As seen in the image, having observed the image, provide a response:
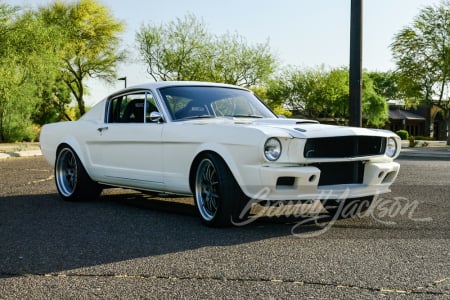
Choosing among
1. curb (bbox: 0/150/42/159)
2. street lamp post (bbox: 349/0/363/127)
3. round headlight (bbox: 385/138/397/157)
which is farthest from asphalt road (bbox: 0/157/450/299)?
curb (bbox: 0/150/42/159)

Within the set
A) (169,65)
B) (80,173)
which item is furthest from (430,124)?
(80,173)

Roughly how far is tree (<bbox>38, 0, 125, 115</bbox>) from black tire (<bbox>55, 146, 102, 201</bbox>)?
135 ft

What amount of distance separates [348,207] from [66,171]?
162 inches

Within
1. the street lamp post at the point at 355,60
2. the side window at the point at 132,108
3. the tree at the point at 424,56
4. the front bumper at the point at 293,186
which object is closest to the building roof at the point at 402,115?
the tree at the point at 424,56

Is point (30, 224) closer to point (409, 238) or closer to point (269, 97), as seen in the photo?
point (409, 238)

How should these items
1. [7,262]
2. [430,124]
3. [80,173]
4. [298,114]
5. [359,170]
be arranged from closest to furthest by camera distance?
[7,262] → [359,170] → [80,173] → [298,114] → [430,124]

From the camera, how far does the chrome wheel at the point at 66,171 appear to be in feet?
28.2

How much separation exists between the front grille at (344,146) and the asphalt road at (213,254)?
2.54 ft

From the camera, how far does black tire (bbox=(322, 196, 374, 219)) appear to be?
23.4 feet

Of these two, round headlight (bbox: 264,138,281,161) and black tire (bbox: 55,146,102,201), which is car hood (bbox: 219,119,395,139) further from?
black tire (bbox: 55,146,102,201)

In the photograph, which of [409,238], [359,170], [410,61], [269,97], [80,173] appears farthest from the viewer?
[269,97]

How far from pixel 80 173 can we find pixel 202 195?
2606 millimetres

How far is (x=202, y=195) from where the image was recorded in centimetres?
638

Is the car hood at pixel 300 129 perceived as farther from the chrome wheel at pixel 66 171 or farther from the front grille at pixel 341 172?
the chrome wheel at pixel 66 171
